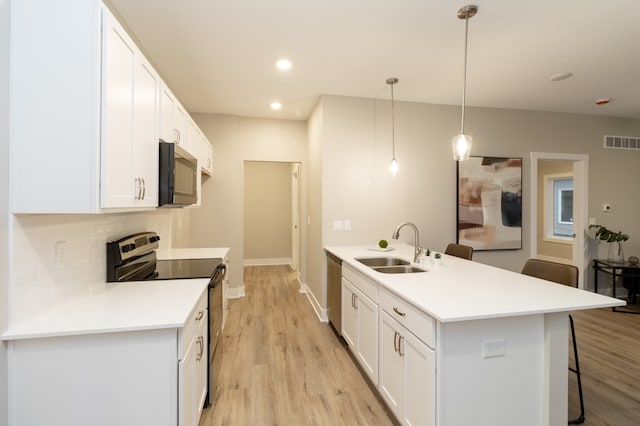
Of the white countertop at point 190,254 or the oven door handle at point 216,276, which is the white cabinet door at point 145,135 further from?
the white countertop at point 190,254

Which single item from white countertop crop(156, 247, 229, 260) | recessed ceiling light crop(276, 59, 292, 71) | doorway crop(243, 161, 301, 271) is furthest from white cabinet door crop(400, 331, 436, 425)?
doorway crop(243, 161, 301, 271)

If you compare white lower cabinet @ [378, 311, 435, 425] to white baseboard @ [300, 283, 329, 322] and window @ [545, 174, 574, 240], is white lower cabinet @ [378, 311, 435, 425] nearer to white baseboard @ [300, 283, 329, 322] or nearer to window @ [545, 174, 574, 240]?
white baseboard @ [300, 283, 329, 322]

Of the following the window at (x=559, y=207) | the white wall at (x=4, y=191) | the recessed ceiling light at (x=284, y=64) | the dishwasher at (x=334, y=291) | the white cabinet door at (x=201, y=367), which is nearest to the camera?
the white wall at (x=4, y=191)

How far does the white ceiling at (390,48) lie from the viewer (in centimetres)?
207

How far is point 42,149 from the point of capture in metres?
1.24

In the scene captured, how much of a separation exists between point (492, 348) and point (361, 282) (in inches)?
42.5

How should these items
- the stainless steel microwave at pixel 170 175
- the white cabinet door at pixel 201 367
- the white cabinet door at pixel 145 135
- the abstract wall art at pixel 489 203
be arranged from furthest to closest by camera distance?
the abstract wall art at pixel 489 203
the stainless steel microwave at pixel 170 175
the white cabinet door at pixel 201 367
the white cabinet door at pixel 145 135

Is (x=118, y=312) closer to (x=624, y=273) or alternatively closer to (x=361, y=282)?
(x=361, y=282)

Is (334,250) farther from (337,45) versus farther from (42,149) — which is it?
(42,149)

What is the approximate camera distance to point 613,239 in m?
4.17

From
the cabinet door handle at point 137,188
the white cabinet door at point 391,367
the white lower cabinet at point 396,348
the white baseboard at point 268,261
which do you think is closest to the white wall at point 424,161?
the white lower cabinet at point 396,348

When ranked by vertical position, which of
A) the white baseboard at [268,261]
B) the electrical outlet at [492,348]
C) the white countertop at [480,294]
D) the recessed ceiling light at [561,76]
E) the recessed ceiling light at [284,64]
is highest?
the recessed ceiling light at [561,76]

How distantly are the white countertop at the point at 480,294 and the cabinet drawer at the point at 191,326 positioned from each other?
3.65 feet

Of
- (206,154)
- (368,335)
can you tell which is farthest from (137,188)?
(206,154)
